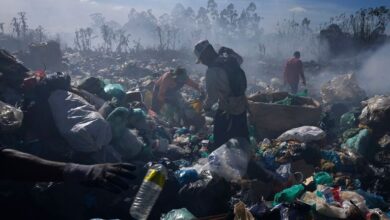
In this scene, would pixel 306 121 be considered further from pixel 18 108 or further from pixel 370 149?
pixel 18 108

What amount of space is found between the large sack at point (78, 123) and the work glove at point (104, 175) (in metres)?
2.22

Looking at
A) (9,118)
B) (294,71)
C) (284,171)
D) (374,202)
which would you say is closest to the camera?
(374,202)

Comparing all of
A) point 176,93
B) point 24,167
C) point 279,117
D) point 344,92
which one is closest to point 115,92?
point 176,93

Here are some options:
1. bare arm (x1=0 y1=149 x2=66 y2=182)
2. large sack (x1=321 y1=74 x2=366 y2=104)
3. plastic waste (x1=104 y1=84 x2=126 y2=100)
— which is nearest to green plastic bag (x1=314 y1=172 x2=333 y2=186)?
bare arm (x1=0 y1=149 x2=66 y2=182)

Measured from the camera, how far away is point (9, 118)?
4070mm

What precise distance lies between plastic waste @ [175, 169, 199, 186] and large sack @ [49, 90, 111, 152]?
0.97 metres

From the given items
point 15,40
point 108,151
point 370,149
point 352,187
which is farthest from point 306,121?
point 15,40

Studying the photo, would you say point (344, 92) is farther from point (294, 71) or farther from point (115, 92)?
point (115, 92)

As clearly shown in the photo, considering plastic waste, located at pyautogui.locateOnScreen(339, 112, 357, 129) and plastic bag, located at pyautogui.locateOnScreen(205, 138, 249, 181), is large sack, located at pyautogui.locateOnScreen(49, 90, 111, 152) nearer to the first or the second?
plastic bag, located at pyautogui.locateOnScreen(205, 138, 249, 181)

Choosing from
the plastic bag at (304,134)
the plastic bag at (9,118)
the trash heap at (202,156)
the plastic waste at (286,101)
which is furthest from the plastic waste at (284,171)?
the plastic bag at (9,118)

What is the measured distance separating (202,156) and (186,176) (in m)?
1.45

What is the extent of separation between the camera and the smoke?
39.5 feet

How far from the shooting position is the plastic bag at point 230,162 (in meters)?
4.09

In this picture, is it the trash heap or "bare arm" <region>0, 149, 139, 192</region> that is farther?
the trash heap
